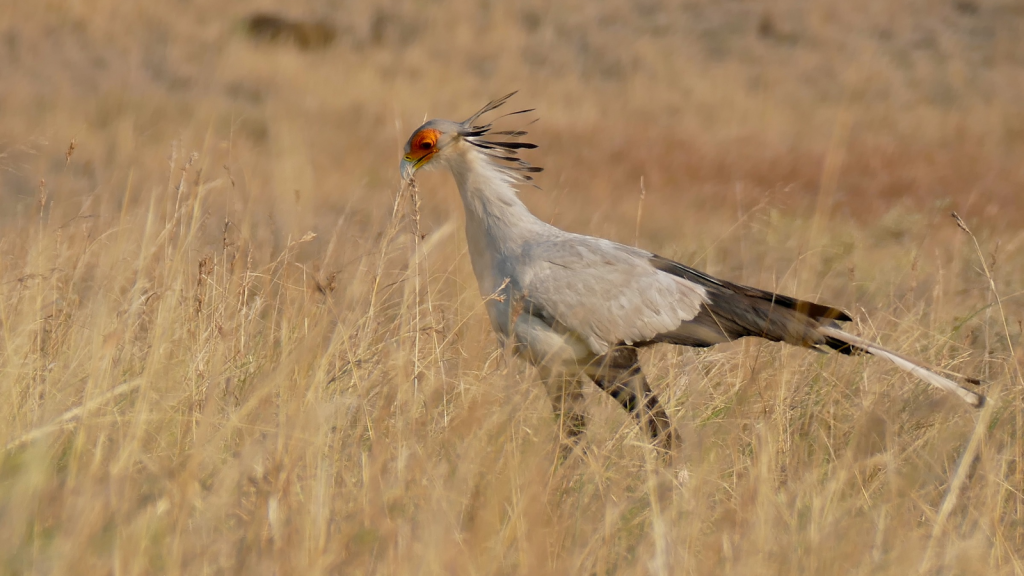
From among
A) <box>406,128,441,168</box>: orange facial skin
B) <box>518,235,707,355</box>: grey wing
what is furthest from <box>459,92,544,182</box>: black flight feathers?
<box>518,235,707,355</box>: grey wing

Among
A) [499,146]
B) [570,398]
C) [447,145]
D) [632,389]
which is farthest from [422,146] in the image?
[632,389]

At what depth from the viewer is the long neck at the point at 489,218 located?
12.5 ft

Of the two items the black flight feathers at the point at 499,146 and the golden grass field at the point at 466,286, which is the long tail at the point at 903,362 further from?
the black flight feathers at the point at 499,146

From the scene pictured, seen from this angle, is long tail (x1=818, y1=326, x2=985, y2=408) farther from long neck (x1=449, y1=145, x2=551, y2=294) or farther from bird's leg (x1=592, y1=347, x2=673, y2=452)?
long neck (x1=449, y1=145, x2=551, y2=294)

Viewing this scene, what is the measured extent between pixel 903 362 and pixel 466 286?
2040 millimetres

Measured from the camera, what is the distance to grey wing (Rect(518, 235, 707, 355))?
11.9 ft

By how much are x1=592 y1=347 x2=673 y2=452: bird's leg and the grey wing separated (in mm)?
80

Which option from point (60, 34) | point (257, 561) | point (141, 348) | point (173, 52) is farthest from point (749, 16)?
point (257, 561)

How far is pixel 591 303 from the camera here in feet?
12.1

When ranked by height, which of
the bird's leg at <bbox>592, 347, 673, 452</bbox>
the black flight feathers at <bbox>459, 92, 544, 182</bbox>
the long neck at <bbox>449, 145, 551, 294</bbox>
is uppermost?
the black flight feathers at <bbox>459, 92, 544, 182</bbox>

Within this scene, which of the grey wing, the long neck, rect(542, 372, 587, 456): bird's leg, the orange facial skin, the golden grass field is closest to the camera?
the golden grass field

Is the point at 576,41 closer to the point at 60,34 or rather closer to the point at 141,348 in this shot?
the point at 60,34

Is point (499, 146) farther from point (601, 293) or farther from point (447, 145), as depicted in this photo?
point (601, 293)

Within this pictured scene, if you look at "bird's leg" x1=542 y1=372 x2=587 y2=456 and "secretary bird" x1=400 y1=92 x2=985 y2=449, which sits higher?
"secretary bird" x1=400 y1=92 x2=985 y2=449
